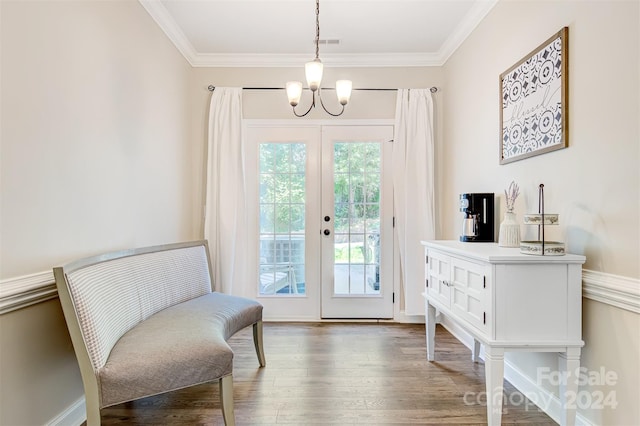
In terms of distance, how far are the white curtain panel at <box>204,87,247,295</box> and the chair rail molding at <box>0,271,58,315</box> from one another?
1738 mm

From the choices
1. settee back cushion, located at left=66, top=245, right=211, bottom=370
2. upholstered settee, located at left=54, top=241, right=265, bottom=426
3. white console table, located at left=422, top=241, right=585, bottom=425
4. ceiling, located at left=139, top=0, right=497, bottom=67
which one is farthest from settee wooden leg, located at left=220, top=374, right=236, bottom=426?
ceiling, located at left=139, top=0, right=497, bottom=67

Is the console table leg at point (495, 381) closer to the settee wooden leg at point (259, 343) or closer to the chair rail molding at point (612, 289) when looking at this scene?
the chair rail molding at point (612, 289)

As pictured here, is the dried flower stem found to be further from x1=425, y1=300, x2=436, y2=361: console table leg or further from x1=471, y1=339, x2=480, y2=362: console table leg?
x1=471, y1=339, x2=480, y2=362: console table leg

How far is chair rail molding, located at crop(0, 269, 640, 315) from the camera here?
4.67 ft

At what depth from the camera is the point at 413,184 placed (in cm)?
347

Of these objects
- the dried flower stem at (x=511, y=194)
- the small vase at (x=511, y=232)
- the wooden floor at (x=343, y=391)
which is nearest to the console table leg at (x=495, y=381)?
the wooden floor at (x=343, y=391)

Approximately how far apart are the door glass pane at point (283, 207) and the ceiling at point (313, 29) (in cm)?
94

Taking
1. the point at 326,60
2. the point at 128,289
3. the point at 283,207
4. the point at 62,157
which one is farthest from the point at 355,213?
the point at 62,157

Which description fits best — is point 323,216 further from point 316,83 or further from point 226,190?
point 316,83

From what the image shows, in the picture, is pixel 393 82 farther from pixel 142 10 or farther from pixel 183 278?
pixel 183 278

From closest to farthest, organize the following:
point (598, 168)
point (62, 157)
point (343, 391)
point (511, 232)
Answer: point (598, 168) < point (62, 157) < point (511, 232) < point (343, 391)

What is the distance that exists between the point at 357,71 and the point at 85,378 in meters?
3.32

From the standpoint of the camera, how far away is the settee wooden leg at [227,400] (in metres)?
1.69

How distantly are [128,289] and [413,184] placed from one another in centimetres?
265
